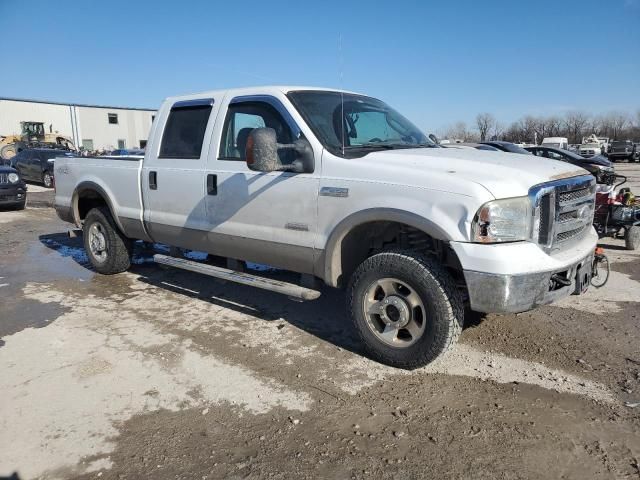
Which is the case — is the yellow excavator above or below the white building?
below

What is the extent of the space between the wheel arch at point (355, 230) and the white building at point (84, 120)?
155 ft

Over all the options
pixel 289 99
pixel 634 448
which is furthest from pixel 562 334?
pixel 289 99

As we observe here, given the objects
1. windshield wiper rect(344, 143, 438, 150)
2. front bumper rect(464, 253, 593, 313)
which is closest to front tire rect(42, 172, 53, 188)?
windshield wiper rect(344, 143, 438, 150)

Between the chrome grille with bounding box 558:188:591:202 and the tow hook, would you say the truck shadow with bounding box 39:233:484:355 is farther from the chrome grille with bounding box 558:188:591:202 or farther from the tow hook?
the chrome grille with bounding box 558:188:591:202

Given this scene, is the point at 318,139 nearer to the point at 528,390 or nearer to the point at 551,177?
the point at 551,177

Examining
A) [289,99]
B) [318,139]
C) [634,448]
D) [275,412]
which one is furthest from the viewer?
[289,99]

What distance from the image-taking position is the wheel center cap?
3594 mm

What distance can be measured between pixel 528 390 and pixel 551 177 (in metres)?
1.50

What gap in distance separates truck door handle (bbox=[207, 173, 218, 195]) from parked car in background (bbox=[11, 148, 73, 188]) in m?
17.1

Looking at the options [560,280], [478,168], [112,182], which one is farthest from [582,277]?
[112,182]

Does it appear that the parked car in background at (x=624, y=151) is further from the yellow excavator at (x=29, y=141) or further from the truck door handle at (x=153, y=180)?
the truck door handle at (x=153, y=180)

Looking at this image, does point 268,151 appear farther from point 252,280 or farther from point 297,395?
point 297,395

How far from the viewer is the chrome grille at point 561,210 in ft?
10.9

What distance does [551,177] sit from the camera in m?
3.52
